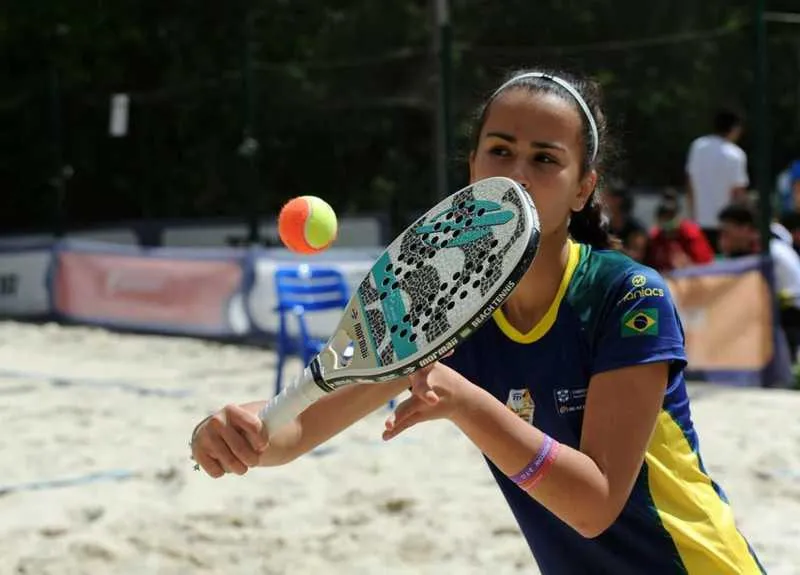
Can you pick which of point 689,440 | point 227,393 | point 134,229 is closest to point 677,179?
point 134,229

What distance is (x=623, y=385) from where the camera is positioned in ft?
5.53

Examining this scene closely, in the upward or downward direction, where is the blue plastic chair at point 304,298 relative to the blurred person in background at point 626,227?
downward

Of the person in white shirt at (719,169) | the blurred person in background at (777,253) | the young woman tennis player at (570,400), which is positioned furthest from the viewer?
the person in white shirt at (719,169)

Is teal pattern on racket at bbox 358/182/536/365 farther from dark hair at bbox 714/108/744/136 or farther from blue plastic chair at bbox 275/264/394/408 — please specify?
dark hair at bbox 714/108/744/136

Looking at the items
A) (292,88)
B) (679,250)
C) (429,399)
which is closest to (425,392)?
(429,399)

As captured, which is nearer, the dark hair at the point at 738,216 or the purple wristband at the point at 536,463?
the purple wristband at the point at 536,463

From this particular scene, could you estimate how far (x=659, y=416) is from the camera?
6.03ft

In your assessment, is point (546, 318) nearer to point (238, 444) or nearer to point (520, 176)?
point (520, 176)

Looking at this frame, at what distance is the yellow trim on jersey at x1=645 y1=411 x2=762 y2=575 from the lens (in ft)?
5.98

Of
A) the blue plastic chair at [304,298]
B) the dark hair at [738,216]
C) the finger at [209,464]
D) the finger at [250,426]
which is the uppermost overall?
the finger at [250,426]

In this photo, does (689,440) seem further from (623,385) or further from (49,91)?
(49,91)

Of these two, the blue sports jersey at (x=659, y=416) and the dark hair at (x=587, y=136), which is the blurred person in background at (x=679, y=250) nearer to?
the dark hair at (x=587, y=136)

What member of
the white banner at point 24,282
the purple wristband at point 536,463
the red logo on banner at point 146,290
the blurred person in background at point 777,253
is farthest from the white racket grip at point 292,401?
the white banner at point 24,282

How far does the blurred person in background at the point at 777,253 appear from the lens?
285 inches
